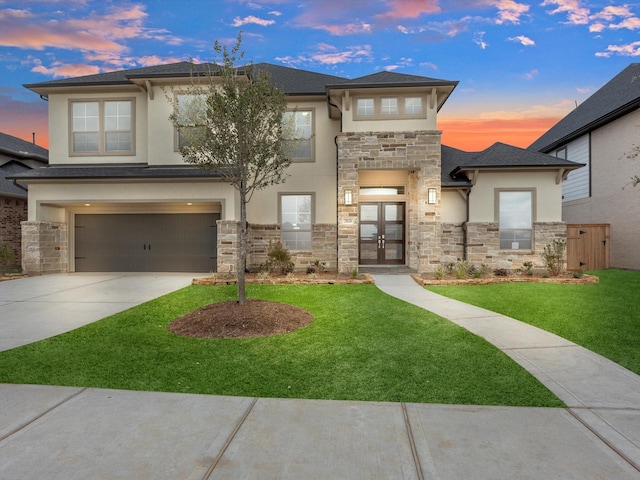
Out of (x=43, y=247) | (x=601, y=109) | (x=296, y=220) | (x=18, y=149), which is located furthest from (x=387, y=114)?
(x=18, y=149)

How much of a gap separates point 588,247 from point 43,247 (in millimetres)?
21380

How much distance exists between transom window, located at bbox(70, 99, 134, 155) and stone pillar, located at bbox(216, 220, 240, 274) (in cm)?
516

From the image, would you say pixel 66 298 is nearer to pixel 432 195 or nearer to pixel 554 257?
pixel 432 195

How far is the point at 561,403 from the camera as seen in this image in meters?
3.33

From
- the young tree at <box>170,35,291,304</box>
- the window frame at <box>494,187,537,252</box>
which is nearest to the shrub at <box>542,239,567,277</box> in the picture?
the window frame at <box>494,187,537,252</box>

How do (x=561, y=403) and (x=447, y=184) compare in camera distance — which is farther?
(x=447, y=184)

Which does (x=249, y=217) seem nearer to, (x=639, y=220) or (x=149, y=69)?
(x=149, y=69)

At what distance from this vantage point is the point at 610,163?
14.8m

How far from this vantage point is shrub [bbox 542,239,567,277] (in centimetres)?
1113

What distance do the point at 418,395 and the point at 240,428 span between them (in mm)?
1767

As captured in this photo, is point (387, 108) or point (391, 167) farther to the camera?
point (387, 108)

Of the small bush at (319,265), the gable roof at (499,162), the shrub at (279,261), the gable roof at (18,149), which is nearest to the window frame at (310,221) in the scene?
the small bush at (319,265)

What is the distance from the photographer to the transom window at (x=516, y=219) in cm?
1318

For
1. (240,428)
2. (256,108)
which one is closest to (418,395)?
(240,428)
